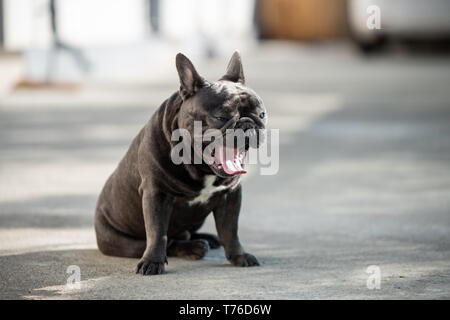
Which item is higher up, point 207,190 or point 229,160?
point 229,160

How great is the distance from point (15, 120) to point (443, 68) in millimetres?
11965

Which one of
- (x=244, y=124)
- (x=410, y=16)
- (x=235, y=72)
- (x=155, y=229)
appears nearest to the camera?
(x=244, y=124)

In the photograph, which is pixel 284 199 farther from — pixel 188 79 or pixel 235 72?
pixel 188 79

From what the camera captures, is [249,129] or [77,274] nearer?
[249,129]

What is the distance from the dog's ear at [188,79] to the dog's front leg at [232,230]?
631 millimetres

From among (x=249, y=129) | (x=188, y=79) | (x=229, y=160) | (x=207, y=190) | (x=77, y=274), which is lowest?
(x=77, y=274)

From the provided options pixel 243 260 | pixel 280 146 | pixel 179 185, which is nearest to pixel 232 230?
pixel 243 260

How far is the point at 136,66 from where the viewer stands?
63.4 ft

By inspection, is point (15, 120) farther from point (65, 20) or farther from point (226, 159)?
point (226, 159)

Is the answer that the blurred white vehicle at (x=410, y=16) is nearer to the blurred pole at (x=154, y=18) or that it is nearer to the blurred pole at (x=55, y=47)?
the blurred pole at (x=154, y=18)

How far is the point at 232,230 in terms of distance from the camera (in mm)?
5145

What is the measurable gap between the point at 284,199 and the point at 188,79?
9.16ft

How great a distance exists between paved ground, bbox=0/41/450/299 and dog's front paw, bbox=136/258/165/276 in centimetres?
7
